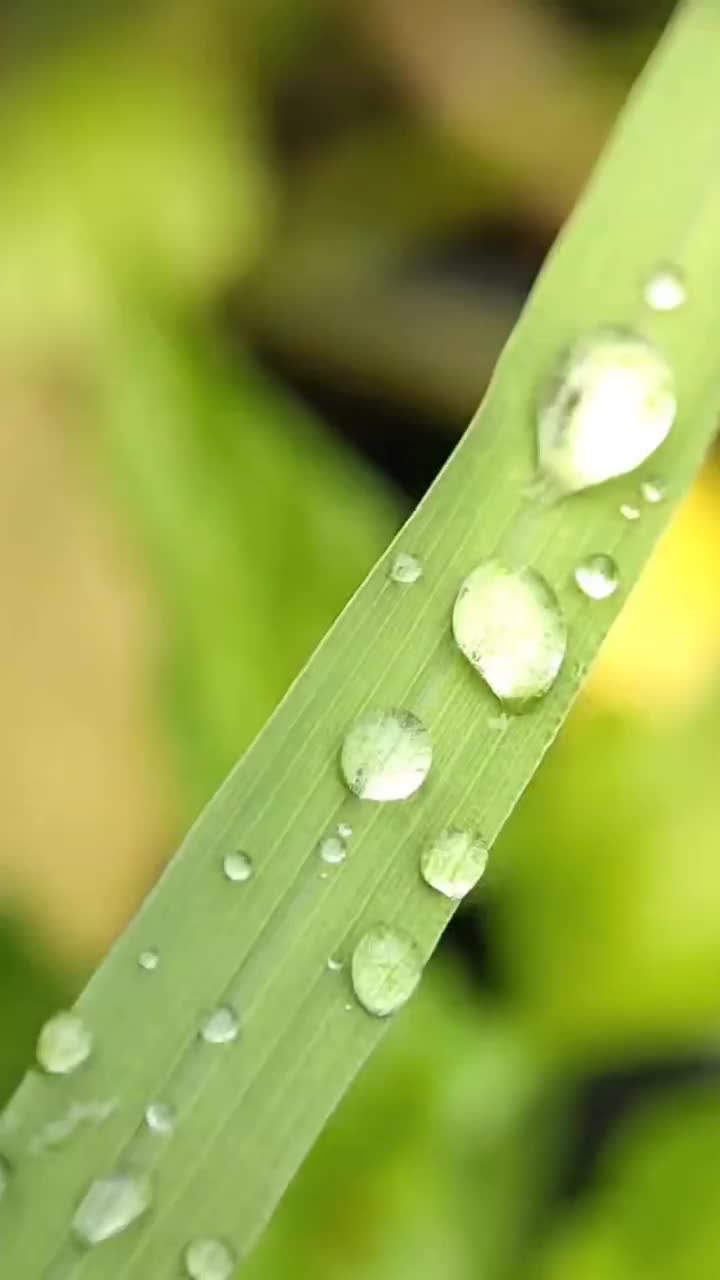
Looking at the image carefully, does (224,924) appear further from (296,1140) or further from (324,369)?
(324,369)

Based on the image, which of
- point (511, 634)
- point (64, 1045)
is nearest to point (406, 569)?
point (511, 634)

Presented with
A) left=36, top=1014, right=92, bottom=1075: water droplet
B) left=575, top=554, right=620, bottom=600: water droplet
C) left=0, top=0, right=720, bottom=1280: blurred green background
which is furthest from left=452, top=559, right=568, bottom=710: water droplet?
left=0, top=0, right=720, bottom=1280: blurred green background

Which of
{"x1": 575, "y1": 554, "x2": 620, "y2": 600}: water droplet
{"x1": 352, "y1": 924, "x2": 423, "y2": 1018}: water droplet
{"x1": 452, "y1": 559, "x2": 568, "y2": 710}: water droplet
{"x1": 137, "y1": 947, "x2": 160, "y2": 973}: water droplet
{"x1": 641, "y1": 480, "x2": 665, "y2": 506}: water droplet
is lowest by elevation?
{"x1": 137, "y1": 947, "x2": 160, "y2": 973}: water droplet

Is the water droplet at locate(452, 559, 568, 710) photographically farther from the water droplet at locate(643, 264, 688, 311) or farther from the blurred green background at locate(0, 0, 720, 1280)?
the blurred green background at locate(0, 0, 720, 1280)

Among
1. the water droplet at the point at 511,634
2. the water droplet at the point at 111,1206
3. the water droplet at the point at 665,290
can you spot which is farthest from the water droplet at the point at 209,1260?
the water droplet at the point at 665,290

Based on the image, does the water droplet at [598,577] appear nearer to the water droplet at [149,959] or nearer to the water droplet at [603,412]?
the water droplet at [603,412]

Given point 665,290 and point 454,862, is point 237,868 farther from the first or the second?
point 665,290
